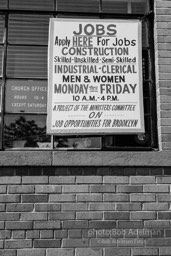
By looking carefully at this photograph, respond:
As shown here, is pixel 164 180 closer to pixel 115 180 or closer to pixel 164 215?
pixel 164 215

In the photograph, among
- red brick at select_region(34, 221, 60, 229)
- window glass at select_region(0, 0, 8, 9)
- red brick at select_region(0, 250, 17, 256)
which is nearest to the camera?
red brick at select_region(0, 250, 17, 256)

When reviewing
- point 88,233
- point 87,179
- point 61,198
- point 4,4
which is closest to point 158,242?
point 88,233

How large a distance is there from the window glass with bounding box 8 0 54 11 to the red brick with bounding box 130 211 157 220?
3.03 m

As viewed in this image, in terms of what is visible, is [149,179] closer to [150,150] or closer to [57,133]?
[150,150]

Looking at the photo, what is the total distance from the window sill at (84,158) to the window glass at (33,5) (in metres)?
2.08

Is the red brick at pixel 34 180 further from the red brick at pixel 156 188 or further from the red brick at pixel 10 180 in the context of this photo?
the red brick at pixel 156 188

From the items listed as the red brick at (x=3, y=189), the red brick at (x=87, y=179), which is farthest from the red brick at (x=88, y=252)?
the red brick at (x=3, y=189)

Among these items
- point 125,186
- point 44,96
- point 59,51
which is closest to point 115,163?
point 125,186

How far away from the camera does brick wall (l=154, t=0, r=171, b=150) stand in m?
4.37

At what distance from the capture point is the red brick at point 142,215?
414 centimetres

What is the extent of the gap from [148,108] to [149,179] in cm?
98

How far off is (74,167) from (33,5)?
2393mm

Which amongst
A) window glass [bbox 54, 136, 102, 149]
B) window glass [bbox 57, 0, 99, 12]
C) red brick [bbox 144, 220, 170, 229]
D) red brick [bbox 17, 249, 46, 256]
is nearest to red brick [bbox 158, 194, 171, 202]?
red brick [bbox 144, 220, 170, 229]

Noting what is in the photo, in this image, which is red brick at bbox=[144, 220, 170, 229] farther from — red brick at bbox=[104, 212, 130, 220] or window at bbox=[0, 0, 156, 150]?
window at bbox=[0, 0, 156, 150]
